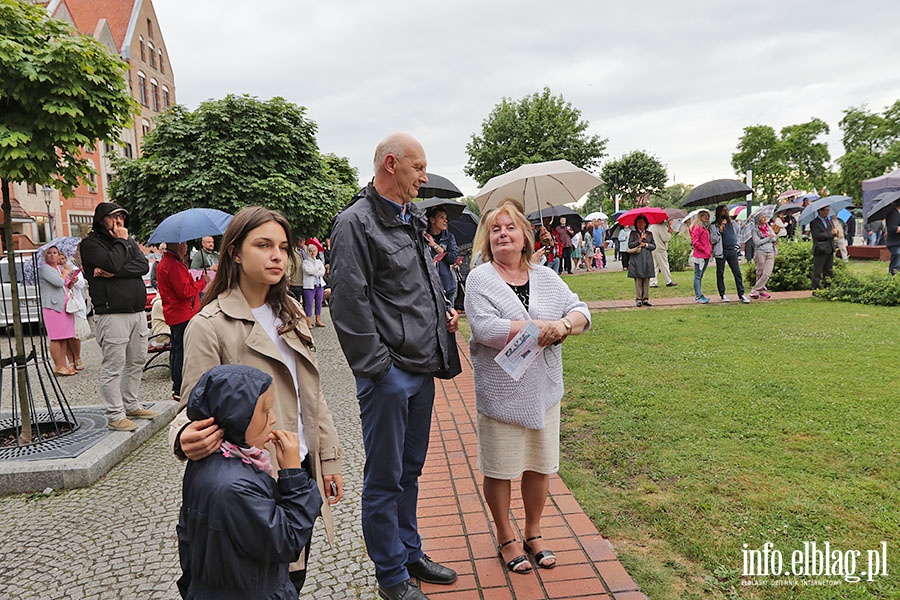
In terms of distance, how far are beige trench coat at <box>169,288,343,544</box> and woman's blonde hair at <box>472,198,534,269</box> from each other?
46.4 inches

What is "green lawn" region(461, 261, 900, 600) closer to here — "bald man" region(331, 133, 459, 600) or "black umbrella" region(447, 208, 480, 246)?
"bald man" region(331, 133, 459, 600)

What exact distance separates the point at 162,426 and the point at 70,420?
80cm

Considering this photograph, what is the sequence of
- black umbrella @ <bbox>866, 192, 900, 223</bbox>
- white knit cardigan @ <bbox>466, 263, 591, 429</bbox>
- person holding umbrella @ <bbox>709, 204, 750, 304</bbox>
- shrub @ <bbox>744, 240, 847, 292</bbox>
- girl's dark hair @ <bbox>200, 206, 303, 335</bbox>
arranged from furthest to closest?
shrub @ <bbox>744, 240, 847, 292</bbox> < black umbrella @ <bbox>866, 192, 900, 223</bbox> < person holding umbrella @ <bbox>709, 204, 750, 304</bbox> < white knit cardigan @ <bbox>466, 263, 591, 429</bbox> < girl's dark hair @ <bbox>200, 206, 303, 335</bbox>

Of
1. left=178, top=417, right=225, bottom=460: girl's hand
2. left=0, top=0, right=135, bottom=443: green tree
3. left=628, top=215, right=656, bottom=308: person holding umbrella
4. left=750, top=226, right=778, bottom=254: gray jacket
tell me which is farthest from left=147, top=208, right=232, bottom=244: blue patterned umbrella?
left=750, top=226, right=778, bottom=254: gray jacket

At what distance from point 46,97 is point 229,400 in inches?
170

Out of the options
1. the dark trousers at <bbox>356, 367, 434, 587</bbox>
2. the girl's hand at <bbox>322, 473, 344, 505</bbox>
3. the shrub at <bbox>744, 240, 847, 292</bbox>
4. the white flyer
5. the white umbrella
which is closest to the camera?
the girl's hand at <bbox>322, 473, 344, 505</bbox>

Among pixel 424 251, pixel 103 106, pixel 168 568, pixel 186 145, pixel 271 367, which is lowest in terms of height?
pixel 168 568

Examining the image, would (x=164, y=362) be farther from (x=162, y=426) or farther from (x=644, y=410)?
(x=644, y=410)

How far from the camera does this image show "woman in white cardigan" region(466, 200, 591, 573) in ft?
9.74

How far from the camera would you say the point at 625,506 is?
12.1 feet

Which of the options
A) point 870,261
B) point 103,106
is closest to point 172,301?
point 103,106

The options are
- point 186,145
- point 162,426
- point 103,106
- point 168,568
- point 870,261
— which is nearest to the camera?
point 168,568

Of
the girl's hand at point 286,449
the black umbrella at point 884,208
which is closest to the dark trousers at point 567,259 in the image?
the black umbrella at point 884,208

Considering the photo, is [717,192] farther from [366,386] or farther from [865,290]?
[366,386]
